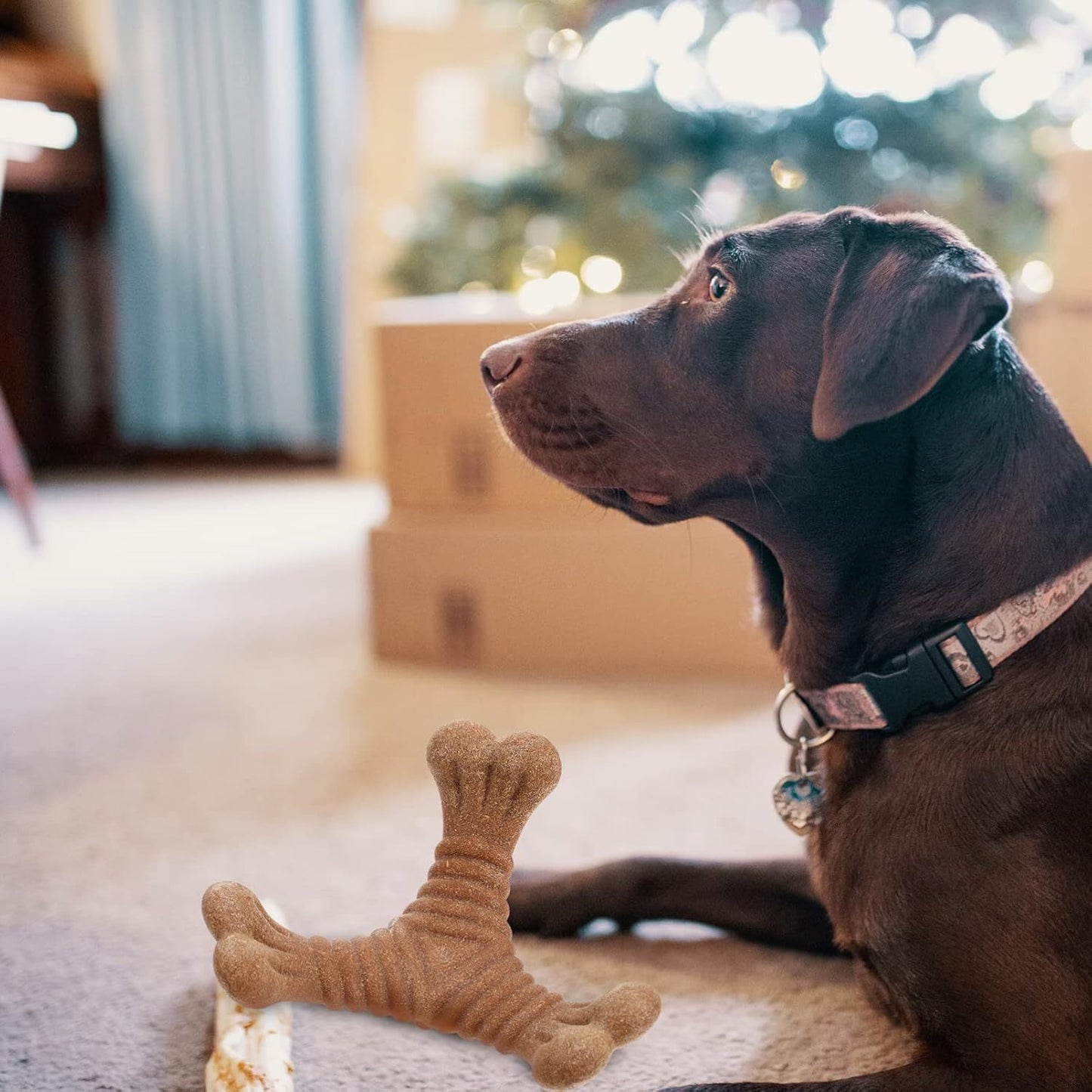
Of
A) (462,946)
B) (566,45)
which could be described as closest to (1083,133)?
(566,45)

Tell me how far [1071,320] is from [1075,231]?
17 cm

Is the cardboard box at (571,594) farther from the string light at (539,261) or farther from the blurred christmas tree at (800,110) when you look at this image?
the string light at (539,261)

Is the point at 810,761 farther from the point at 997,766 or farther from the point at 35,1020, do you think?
the point at 35,1020

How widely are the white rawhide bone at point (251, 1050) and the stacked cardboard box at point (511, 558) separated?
119 centimetres

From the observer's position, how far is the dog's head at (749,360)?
0.89 meters

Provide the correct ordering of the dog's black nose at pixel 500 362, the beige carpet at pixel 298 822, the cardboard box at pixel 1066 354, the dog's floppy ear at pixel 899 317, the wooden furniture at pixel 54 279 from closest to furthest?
the dog's floppy ear at pixel 899 317 → the beige carpet at pixel 298 822 → the dog's black nose at pixel 500 362 → the cardboard box at pixel 1066 354 → the wooden furniture at pixel 54 279

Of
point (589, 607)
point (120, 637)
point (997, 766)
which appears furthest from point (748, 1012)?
point (120, 637)

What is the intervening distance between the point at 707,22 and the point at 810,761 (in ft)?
6.47

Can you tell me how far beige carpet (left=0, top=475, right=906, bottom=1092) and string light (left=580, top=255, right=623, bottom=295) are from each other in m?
0.92

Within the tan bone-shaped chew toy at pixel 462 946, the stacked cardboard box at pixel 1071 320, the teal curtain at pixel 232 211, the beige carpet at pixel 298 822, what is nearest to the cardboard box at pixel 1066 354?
the stacked cardboard box at pixel 1071 320

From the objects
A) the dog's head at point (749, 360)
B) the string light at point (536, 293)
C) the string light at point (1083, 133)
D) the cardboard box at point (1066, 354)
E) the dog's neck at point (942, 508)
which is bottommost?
the dog's neck at point (942, 508)

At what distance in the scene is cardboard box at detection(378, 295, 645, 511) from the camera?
81.7 inches

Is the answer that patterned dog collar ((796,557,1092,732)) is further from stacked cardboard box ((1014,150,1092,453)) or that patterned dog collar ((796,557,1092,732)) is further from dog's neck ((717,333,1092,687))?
stacked cardboard box ((1014,150,1092,453))

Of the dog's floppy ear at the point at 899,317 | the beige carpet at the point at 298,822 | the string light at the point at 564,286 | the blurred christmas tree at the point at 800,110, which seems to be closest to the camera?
the dog's floppy ear at the point at 899,317
